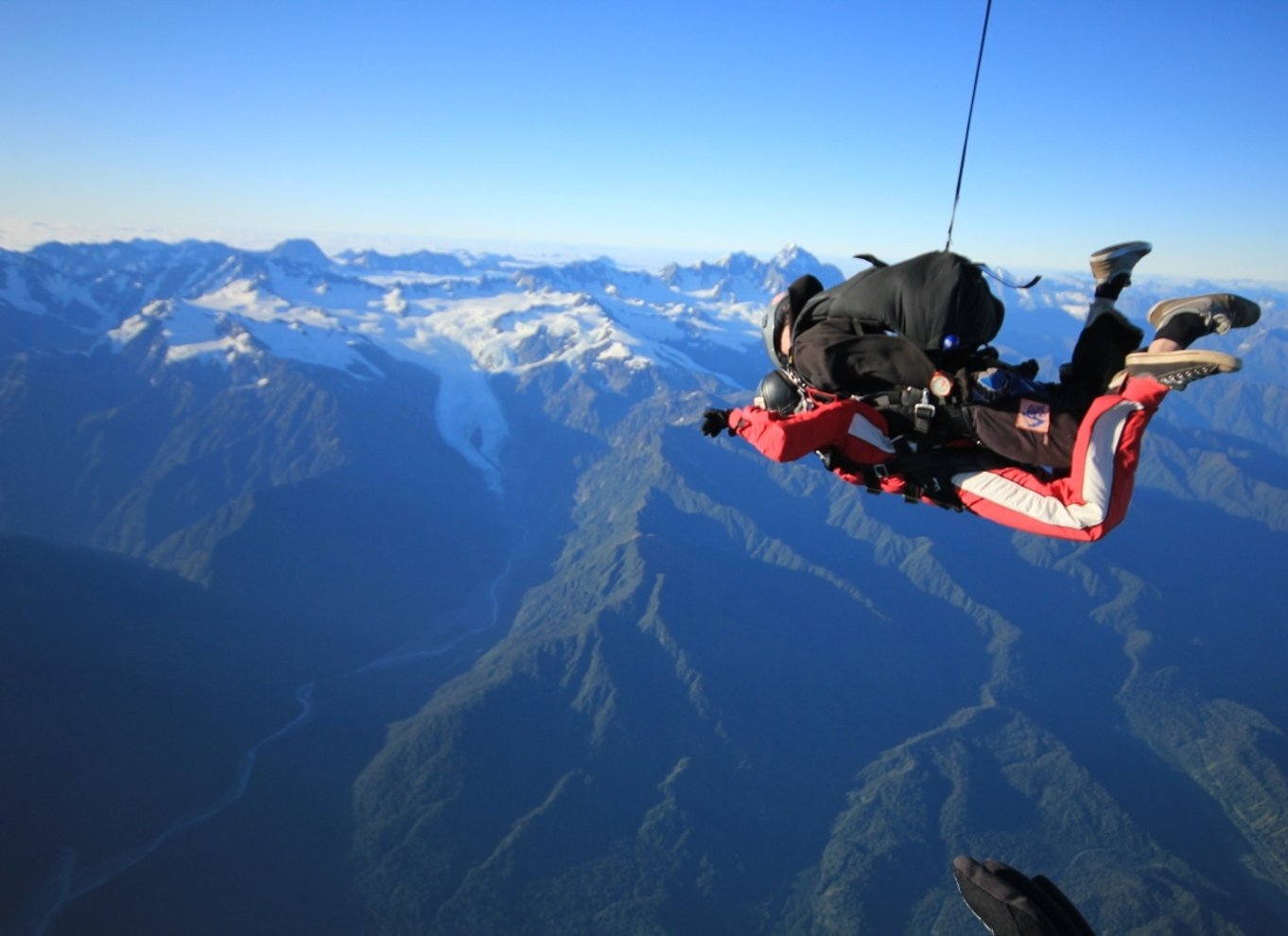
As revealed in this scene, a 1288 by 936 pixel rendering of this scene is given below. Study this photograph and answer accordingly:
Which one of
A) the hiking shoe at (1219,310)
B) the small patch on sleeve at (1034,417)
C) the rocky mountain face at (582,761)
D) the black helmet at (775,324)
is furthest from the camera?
the rocky mountain face at (582,761)

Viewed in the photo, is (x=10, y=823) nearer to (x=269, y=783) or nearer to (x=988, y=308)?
(x=269, y=783)

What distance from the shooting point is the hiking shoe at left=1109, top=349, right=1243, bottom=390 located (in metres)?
5.97

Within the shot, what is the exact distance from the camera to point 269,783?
114312mm

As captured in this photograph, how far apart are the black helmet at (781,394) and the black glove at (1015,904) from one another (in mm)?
5071

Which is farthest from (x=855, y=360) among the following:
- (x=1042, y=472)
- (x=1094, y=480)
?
(x=1094, y=480)

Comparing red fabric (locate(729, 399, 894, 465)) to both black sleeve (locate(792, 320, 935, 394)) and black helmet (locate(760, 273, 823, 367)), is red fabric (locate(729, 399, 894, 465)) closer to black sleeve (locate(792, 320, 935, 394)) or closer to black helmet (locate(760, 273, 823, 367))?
black sleeve (locate(792, 320, 935, 394))

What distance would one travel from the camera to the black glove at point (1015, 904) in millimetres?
5262

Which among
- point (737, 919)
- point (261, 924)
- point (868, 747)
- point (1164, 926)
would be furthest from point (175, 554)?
point (1164, 926)

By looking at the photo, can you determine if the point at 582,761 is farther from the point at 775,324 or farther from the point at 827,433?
the point at 827,433

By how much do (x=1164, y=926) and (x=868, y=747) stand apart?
5662 cm

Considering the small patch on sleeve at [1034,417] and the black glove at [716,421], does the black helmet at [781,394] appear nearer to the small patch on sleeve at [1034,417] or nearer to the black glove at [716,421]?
the black glove at [716,421]

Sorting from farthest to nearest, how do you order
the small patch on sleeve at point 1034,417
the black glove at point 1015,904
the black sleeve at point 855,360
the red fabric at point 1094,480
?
the black sleeve at point 855,360 → the small patch on sleeve at point 1034,417 → the red fabric at point 1094,480 → the black glove at point 1015,904

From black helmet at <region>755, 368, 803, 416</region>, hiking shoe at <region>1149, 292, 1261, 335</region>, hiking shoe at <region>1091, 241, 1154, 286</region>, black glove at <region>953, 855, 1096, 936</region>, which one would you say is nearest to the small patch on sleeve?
hiking shoe at <region>1149, 292, 1261, 335</region>

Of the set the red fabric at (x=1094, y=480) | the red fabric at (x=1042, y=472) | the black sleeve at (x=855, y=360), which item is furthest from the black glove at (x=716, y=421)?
the red fabric at (x=1094, y=480)
